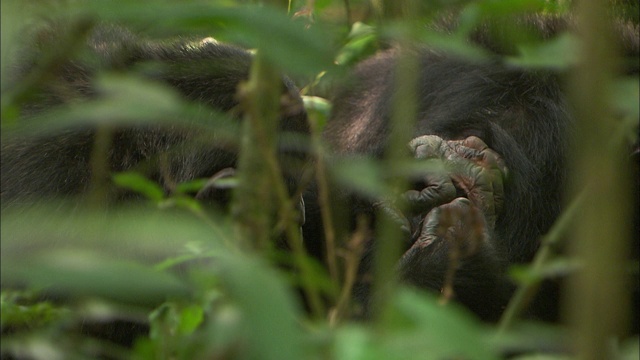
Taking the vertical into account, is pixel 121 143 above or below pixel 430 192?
above

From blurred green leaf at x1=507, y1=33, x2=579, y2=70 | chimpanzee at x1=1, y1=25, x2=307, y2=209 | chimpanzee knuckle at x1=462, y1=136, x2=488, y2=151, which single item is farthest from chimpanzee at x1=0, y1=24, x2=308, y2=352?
blurred green leaf at x1=507, y1=33, x2=579, y2=70

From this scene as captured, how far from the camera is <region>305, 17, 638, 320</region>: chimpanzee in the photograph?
2.56 m

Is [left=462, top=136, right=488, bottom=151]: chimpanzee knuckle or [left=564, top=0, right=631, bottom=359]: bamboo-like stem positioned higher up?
[left=564, top=0, right=631, bottom=359]: bamboo-like stem

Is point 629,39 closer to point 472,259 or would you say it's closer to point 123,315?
point 472,259

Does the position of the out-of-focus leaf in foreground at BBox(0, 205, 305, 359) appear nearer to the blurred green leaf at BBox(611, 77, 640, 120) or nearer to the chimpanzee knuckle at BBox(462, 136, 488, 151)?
the blurred green leaf at BBox(611, 77, 640, 120)

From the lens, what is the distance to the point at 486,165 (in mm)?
2619

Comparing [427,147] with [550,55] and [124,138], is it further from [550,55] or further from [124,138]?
[550,55]

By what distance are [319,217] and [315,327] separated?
5.89 ft

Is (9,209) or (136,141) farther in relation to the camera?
(136,141)

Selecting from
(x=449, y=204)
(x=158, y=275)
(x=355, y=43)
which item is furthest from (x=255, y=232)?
(x=355, y=43)

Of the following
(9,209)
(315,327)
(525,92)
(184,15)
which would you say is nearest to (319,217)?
(525,92)

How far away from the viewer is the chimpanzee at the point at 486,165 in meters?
2.56

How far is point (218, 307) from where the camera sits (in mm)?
1042

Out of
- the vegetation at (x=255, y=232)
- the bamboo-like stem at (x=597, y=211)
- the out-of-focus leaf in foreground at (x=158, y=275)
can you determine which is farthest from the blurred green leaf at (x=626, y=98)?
the out-of-focus leaf in foreground at (x=158, y=275)
